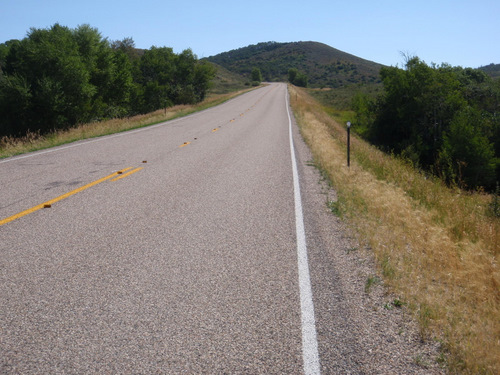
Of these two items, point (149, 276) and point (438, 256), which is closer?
point (149, 276)

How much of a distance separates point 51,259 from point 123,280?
106 centimetres

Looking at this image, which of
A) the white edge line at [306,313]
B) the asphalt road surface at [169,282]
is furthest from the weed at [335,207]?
the white edge line at [306,313]

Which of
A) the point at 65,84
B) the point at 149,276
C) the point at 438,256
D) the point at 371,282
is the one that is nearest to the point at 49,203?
the point at 149,276

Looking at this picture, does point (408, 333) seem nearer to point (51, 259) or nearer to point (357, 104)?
point (51, 259)

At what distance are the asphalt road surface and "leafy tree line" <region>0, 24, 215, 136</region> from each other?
24259 mm

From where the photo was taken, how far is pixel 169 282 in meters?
4.17

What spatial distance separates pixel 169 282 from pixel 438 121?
103 feet

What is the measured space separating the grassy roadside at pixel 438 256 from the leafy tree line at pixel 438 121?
54.8 ft

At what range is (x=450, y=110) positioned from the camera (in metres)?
30.5

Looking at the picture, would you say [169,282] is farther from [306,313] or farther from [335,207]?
[335,207]

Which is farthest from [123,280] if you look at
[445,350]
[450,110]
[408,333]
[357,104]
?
[357,104]

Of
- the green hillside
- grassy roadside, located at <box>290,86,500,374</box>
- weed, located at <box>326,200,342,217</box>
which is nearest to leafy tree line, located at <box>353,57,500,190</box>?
grassy roadside, located at <box>290,86,500,374</box>

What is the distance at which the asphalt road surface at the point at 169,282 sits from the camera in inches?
119

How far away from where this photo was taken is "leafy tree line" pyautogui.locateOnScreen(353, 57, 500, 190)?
26.4m
